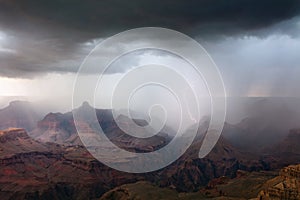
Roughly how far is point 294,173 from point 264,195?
21.5 metres

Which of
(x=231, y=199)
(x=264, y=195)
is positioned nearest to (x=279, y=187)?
(x=264, y=195)

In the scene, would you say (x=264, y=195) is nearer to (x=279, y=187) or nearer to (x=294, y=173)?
(x=279, y=187)

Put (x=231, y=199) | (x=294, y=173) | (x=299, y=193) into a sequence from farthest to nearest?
(x=231, y=199) → (x=294, y=173) → (x=299, y=193)

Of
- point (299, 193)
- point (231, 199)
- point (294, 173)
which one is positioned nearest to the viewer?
point (299, 193)

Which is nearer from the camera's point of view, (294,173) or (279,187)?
(279,187)

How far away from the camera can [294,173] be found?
579 feet

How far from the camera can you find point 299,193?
159m

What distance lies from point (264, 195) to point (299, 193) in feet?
43.0

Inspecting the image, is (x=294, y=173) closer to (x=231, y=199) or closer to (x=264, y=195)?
(x=264, y=195)

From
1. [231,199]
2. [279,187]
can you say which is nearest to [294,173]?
[279,187]

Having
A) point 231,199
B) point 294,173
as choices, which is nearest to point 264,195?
point 294,173

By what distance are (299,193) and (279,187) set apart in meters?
8.61

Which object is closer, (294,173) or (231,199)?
(294,173)

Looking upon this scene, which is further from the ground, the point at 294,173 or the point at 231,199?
the point at 294,173
